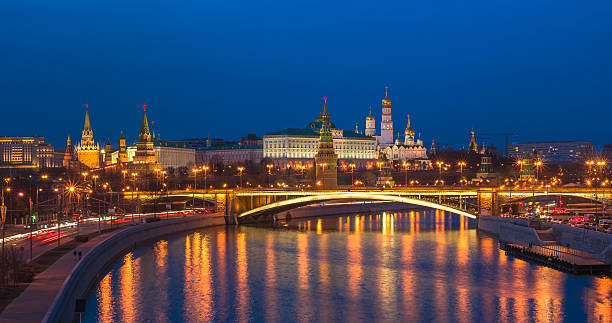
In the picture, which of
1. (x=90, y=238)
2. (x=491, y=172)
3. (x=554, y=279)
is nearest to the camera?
(x=554, y=279)

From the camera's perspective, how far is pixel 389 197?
6562 cm

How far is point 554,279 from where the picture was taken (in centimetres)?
3841

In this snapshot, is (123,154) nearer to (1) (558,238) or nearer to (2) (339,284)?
(1) (558,238)

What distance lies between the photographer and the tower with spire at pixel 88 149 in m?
184

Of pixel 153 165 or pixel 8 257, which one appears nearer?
pixel 8 257

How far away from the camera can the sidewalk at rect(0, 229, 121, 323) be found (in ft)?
78.3

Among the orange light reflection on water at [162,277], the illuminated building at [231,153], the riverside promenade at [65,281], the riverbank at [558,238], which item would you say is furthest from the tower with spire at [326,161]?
the riverside promenade at [65,281]

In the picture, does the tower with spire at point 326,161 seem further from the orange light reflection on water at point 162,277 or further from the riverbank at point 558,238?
the orange light reflection on water at point 162,277

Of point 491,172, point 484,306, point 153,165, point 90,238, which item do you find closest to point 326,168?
point 491,172

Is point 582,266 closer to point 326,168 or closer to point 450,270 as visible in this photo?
point 450,270

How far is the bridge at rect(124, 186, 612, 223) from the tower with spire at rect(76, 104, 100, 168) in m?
108

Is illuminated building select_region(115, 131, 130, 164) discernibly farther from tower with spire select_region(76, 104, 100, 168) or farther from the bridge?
the bridge

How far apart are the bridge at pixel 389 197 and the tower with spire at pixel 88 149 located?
108453mm

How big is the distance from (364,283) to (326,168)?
257ft
